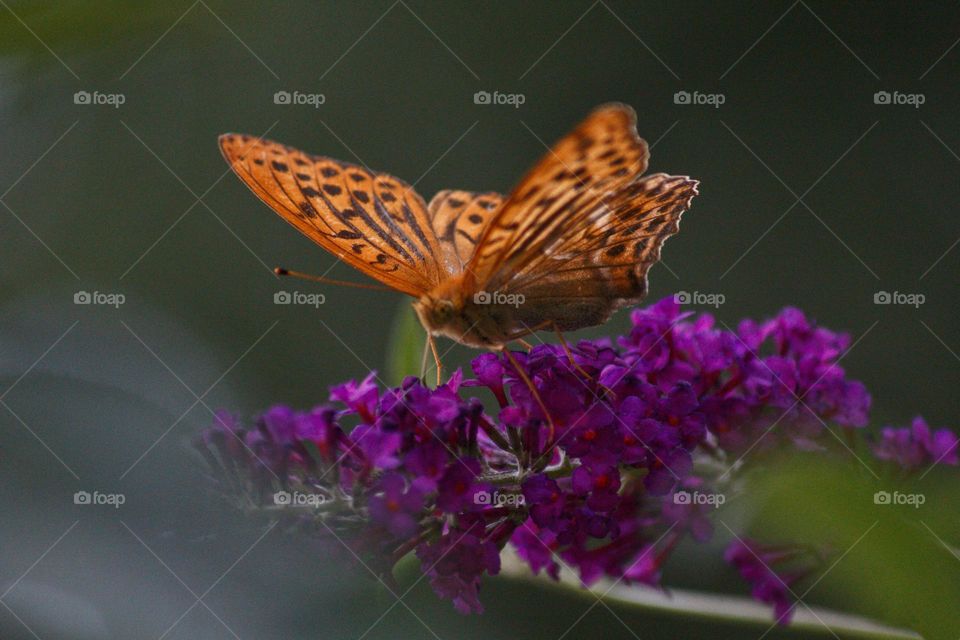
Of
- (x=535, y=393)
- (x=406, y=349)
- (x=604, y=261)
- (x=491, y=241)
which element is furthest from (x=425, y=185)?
(x=535, y=393)

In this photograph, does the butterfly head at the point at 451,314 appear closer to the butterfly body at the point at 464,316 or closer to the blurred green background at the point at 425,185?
the butterfly body at the point at 464,316

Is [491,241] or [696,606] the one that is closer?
[491,241]

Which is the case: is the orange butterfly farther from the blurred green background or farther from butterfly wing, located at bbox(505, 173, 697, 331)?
the blurred green background

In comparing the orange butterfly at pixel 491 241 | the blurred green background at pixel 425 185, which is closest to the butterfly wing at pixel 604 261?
the orange butterfly at pixel 491 241

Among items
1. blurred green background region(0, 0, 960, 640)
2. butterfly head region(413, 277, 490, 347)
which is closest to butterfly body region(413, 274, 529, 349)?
butterfly head region(413, 277, 490, 347)

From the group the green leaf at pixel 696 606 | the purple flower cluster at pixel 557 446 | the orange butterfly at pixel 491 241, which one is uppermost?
the orange butterfly at pixel 491 241

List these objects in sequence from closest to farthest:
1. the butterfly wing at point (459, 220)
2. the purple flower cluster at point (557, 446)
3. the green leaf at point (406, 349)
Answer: the purple flower cluster at point (557, 446), the green leaf at point (406, 349), the butterfly wing at point (459, 220)

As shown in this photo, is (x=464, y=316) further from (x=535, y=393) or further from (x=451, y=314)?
(x=535, y=393)
